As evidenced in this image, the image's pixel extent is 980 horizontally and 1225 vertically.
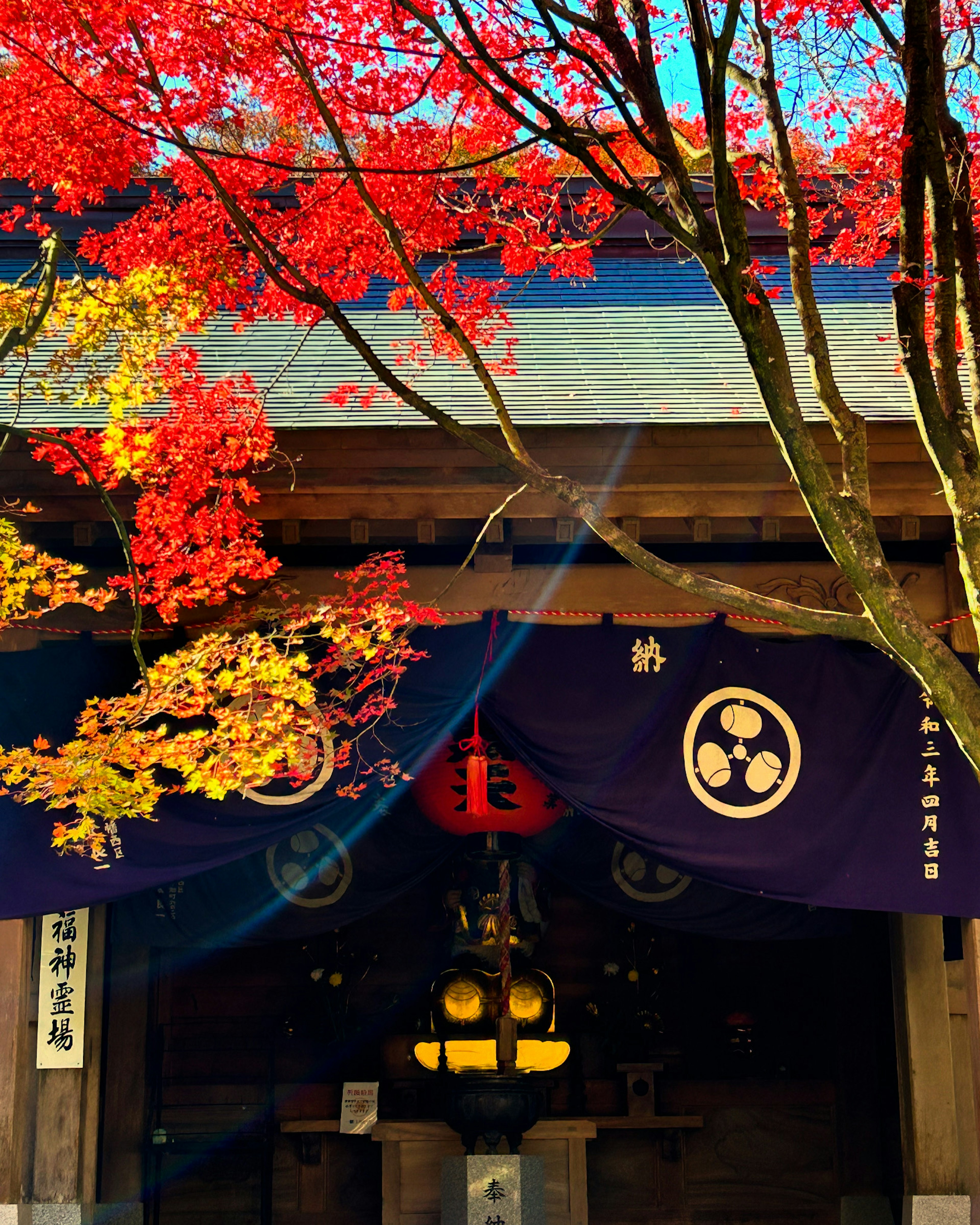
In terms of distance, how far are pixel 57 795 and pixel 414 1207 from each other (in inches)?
188

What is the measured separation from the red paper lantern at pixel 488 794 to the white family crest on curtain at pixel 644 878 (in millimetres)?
1430

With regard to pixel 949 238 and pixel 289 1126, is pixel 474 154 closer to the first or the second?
pixel 949 238

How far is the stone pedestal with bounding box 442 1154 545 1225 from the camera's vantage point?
8.88 meters

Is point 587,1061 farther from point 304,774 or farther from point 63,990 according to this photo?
point 304,774

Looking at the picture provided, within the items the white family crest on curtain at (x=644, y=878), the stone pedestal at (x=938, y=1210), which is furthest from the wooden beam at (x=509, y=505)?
the stone pedestal at (x=938, y=1210)

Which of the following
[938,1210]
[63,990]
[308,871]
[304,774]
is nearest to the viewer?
[304,774]

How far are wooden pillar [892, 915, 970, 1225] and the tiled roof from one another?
3459 millimetres

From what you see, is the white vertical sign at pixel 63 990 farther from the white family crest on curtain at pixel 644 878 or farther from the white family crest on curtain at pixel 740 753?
the white family crest on curtain at pixel 740 753

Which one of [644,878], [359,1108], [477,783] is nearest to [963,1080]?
[644,878]

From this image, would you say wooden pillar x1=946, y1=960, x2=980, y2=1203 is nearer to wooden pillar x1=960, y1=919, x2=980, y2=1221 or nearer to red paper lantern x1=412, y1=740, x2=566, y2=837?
wooden pillar x1=960, y1=919, x2=980, y2=1221

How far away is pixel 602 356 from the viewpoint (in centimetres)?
890

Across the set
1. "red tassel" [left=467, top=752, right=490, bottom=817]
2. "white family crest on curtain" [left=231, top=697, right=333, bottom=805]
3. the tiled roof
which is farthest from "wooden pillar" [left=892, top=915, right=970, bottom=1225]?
"white family crest on curtain" [left=231, top=697, right=333, bottom=805]

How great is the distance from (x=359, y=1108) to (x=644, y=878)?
2880 mm

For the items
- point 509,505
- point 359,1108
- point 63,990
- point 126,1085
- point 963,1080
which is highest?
point 509,505
